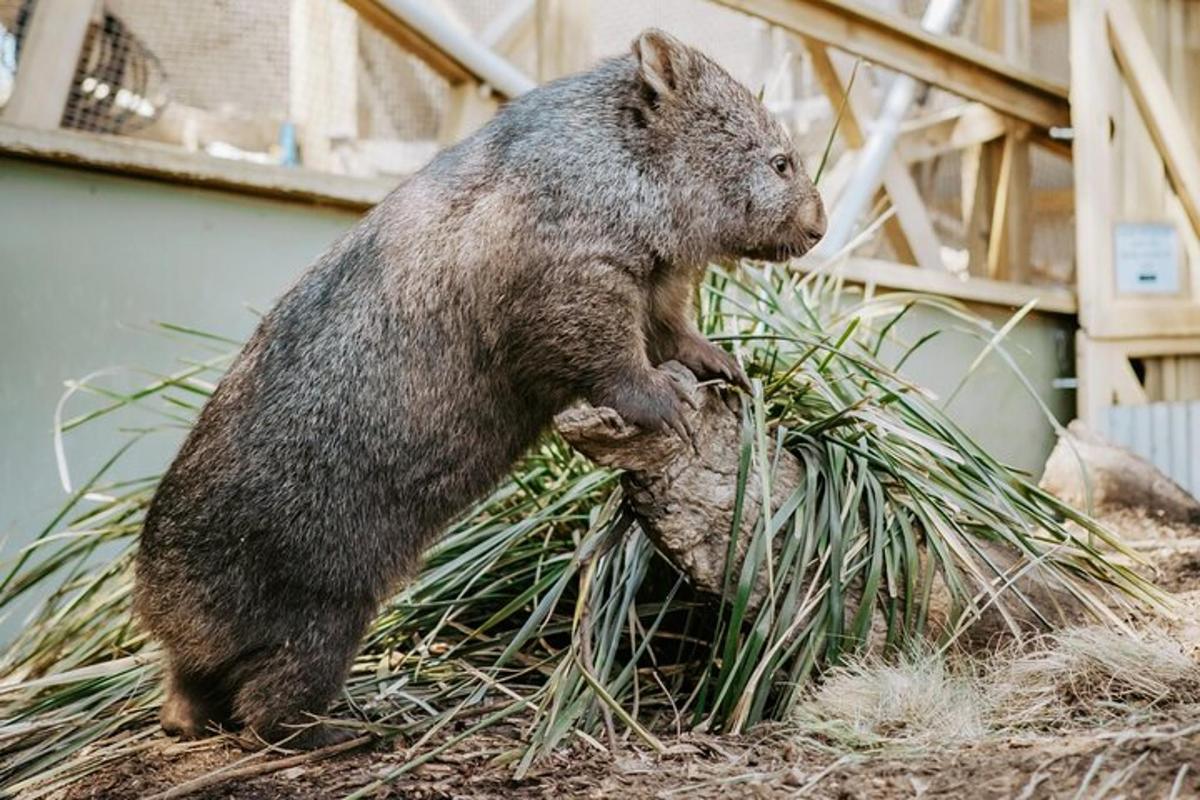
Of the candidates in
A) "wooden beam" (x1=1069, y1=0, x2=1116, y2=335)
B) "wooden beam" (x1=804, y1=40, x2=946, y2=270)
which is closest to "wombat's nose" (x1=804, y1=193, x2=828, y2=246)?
"wooden beam" (x1=804, y1=40, x2=946, y2=270)

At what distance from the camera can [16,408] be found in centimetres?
→ 463

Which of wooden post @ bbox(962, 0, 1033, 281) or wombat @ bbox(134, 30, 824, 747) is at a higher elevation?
wooden post @ bbox(962, 0, 1033, 281)

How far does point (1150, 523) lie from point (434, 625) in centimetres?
283

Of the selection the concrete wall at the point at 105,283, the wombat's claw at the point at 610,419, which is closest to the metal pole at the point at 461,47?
the concrete wall at the point at 105,283

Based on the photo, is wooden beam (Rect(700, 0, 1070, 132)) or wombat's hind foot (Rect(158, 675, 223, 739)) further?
wooden beam (Rect(700, 0, 1070, 132))

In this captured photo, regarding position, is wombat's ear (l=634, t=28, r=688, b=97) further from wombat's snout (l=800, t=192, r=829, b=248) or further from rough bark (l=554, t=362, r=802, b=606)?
rough bark (l=554, t=362, r=802, b=606)

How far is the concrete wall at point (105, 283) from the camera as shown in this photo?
4617 mm

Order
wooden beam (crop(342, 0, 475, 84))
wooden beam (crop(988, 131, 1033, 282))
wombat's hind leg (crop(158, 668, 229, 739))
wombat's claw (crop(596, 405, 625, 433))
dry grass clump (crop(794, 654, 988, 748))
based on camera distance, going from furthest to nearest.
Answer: wooden beam (crop(988, 131, 1033, 282)), wooden beam (crop(342, 0, 475, 84)), wombat's hind leg (crop(158, 668, 229, 739)), wombat's claw (crop(596, 405, 625, 433)), dry grass clump (crop(794, 654, 988, 748))

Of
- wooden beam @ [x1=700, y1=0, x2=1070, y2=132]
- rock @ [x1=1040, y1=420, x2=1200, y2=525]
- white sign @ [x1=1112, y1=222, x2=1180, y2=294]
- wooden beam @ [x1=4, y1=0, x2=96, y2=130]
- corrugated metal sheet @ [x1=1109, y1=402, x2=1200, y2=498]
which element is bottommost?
rock @ [x1=1040, y1=420, x2=1200, y2=525]

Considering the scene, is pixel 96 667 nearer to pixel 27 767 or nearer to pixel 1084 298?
pixel 27 767

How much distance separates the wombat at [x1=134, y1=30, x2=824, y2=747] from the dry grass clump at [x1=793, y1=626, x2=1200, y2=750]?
72 cm

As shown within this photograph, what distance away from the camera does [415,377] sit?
3.23m

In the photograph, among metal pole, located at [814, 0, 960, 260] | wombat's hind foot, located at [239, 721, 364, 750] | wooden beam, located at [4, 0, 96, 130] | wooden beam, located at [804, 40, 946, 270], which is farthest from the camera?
wooden beam, located at [804, 40, 946, 270]

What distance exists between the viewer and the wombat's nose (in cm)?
353
